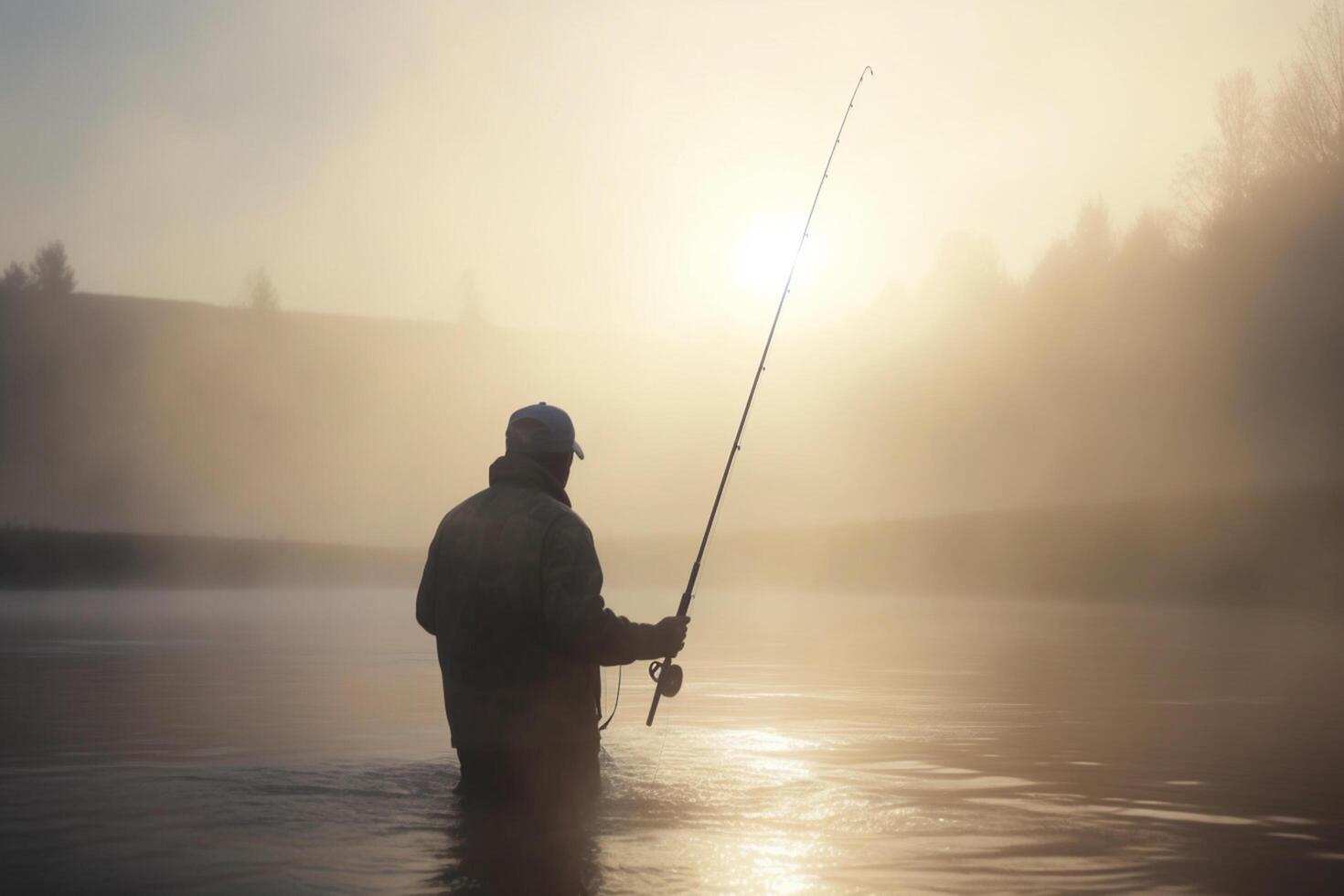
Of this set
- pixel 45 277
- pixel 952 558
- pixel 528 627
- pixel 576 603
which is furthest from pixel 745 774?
pixel 45 277

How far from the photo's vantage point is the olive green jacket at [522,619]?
21.1 feet

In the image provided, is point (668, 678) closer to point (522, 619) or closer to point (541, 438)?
point (522, 619)

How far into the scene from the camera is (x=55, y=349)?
117m

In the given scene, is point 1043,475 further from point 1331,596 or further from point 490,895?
point 490,895

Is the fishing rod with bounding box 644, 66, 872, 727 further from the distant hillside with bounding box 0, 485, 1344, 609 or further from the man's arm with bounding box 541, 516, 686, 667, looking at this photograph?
the distant hillside with bounding box 0, 485, 1344, 609

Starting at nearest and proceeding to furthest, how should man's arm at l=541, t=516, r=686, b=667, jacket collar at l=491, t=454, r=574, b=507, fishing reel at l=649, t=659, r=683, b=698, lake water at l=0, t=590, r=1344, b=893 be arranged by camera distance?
lake water at l=0, t=590, r=1344, b=893, man's arm at l=541, t=516, r=686, b=667, jacket collar at l=491, t=454, r=574, b=507, fishing reel at l=649, t=659, r=683, b=698

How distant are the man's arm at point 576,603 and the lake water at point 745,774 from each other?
85 cm

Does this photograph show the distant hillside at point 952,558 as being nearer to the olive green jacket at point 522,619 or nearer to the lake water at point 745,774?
the lake water at point 745,774

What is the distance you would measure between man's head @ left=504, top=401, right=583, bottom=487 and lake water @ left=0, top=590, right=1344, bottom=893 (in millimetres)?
1672

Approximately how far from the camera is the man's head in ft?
22.3

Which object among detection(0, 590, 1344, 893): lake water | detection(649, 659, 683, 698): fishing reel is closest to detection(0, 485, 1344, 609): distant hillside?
detection(0, 590, 1344, 893): lake water

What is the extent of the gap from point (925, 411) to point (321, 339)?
6218cm

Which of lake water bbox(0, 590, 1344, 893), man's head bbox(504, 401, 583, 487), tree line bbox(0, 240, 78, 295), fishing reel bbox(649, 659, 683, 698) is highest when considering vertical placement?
tree line bbox(0, 240, 78, 295)

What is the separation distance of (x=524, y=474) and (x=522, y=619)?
646mm
